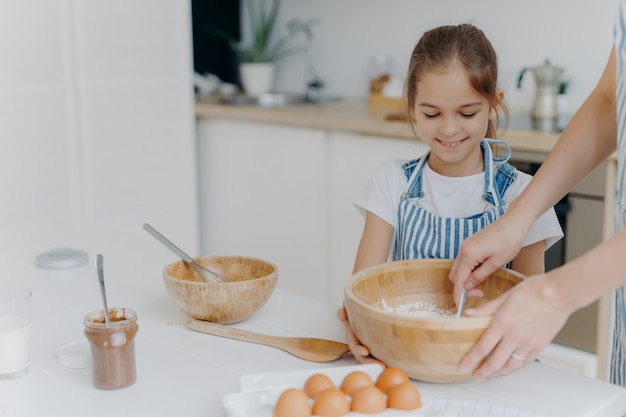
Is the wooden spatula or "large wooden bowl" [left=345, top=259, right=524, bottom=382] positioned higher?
"large wooden bowl" [left=345, top=259, right=524, bottom=382]

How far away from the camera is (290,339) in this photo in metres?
1.30

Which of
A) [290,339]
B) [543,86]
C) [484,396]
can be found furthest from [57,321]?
[543,86]

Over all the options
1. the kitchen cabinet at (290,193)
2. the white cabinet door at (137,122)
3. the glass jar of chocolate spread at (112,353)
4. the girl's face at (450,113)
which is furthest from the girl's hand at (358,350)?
the white cabinet door at (137,122)

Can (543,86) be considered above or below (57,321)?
above

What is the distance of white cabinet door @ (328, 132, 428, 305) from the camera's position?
9.48 feet

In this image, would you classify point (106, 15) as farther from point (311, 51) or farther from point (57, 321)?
point (57, 321)

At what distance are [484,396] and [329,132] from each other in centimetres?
202

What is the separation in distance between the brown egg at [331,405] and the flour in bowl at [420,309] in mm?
373

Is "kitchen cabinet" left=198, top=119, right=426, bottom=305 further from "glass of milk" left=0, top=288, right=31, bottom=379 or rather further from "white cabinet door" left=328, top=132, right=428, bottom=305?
"glass of milk" left=0, top=288, right=31, bottom=379

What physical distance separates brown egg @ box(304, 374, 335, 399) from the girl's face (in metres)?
0.60

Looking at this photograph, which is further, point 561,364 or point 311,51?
point 311,51

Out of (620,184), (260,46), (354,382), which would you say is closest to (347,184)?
(260,46)

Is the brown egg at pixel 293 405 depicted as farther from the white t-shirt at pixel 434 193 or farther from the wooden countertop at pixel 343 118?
the wooden countertop at pixel 343 118

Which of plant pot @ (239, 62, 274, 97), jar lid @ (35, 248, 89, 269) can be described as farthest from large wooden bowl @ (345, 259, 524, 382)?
plant pot @ (239, 62, 274, 97)
